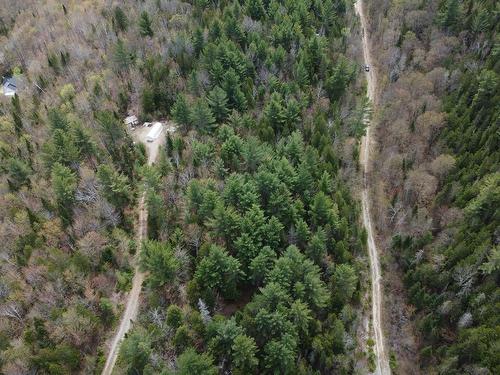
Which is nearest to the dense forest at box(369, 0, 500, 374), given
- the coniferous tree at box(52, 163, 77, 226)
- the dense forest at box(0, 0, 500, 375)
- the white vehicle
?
the dense forest at box(0, 0, 500, 375)

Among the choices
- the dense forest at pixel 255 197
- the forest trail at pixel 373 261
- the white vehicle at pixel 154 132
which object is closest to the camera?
the dense forest at pixel 255 197

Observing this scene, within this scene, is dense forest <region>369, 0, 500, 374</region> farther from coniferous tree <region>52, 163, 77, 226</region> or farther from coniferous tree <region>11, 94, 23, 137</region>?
coniferous tree <region>11, 94, 23, 137</region>

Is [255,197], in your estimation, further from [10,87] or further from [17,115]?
[10,87]

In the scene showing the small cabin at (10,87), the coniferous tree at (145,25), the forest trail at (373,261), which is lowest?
the forest trail at (373,261)

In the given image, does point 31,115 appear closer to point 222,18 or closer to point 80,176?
point 80,176

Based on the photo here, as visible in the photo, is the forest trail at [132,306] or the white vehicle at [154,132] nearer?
the forest trail at [132,306]

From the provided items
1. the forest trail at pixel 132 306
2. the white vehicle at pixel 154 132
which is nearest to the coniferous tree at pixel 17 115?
the white vehicle at pixel 154 132

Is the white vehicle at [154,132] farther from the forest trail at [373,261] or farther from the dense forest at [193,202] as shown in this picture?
the forest trail at [373,261]
